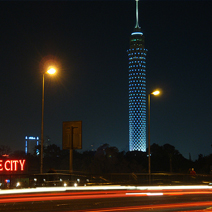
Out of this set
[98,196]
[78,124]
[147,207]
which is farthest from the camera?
[78,124]

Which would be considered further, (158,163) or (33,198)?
(158,163)

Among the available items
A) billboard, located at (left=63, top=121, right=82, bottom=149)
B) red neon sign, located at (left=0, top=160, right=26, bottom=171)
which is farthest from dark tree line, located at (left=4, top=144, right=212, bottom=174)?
billboard, located at (left=63, top=121, right=82, bottom=149)

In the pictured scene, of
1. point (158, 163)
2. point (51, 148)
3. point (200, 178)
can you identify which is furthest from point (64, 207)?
point (51, 148)

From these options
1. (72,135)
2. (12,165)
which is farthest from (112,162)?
(72,135)

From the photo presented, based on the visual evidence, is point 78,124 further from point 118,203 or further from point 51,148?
point 51,148

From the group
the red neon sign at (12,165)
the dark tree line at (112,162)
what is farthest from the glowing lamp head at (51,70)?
the dark tree line at (112,162)

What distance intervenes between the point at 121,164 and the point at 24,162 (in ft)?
187

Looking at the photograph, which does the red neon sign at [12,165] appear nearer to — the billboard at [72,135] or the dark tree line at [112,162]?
the billboard at [72,135]

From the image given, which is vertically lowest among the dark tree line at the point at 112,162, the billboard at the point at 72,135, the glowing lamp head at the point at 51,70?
the dark tree line at the point at 112,162

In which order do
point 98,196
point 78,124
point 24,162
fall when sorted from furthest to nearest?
1. point 24,162
2. point 78,124
3. point 98,196

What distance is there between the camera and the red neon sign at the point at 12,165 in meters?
33.1

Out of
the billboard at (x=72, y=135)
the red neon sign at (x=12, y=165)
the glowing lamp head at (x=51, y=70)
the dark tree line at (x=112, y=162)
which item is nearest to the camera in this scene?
the billboard at (x=72, y=135)

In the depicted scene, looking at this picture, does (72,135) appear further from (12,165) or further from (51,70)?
(12,165)

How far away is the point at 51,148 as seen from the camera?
375ft
